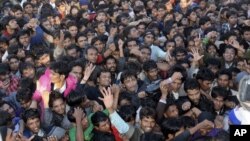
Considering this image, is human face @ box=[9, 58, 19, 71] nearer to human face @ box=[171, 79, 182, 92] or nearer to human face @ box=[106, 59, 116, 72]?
human face @ box=[106, 59, 116, 72]

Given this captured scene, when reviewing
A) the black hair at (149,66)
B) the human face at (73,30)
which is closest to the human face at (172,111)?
the black hair at (149,66)

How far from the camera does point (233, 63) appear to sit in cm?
796

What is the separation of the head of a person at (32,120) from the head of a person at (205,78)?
253 cm

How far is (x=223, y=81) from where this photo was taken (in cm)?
684

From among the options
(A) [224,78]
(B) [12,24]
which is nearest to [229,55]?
(A) [224,78]

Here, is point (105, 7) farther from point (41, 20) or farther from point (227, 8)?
point (227, 8)

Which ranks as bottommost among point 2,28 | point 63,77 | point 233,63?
point 233,63

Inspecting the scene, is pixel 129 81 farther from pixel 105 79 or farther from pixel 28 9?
pixel 28 9

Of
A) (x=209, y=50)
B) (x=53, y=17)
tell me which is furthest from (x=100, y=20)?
(x=209, y=50)

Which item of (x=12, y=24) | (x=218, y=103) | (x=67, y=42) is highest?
(x=12, y=24)

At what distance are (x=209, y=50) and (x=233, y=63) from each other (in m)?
0.58

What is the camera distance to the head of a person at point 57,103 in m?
5.68

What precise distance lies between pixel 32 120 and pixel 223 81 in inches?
117

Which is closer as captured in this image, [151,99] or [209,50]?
[151,99]
